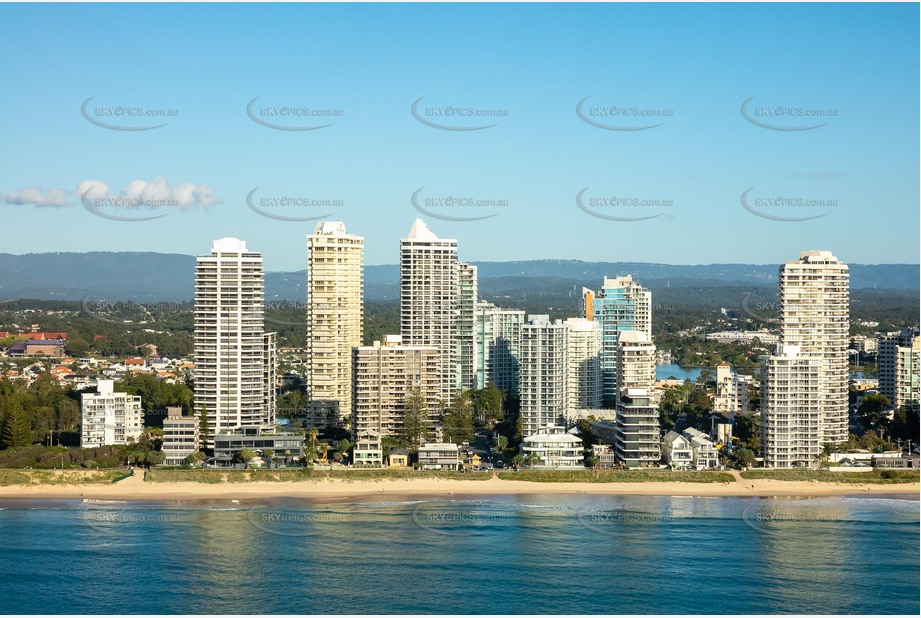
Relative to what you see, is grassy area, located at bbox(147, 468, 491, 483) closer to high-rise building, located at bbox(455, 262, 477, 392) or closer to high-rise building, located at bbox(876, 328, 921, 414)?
high-rise building, located at bbox(455, 262, 477, 392)

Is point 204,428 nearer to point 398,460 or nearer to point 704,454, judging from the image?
point 398,460

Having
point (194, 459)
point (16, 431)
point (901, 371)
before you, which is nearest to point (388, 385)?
point (194, 459)

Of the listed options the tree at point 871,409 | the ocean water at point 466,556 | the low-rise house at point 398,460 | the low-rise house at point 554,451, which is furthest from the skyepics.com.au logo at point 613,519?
the tree at point 871,409

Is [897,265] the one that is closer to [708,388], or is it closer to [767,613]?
[708,388]

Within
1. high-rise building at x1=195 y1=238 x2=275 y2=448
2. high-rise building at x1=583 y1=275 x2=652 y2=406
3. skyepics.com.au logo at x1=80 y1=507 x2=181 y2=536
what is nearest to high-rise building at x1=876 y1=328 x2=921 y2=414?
high-rise building at x1=583 y1=275 x2=652 y2=406

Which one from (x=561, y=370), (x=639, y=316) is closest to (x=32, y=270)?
(x=639, y=316)

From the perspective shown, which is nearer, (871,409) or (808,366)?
(808,366)
